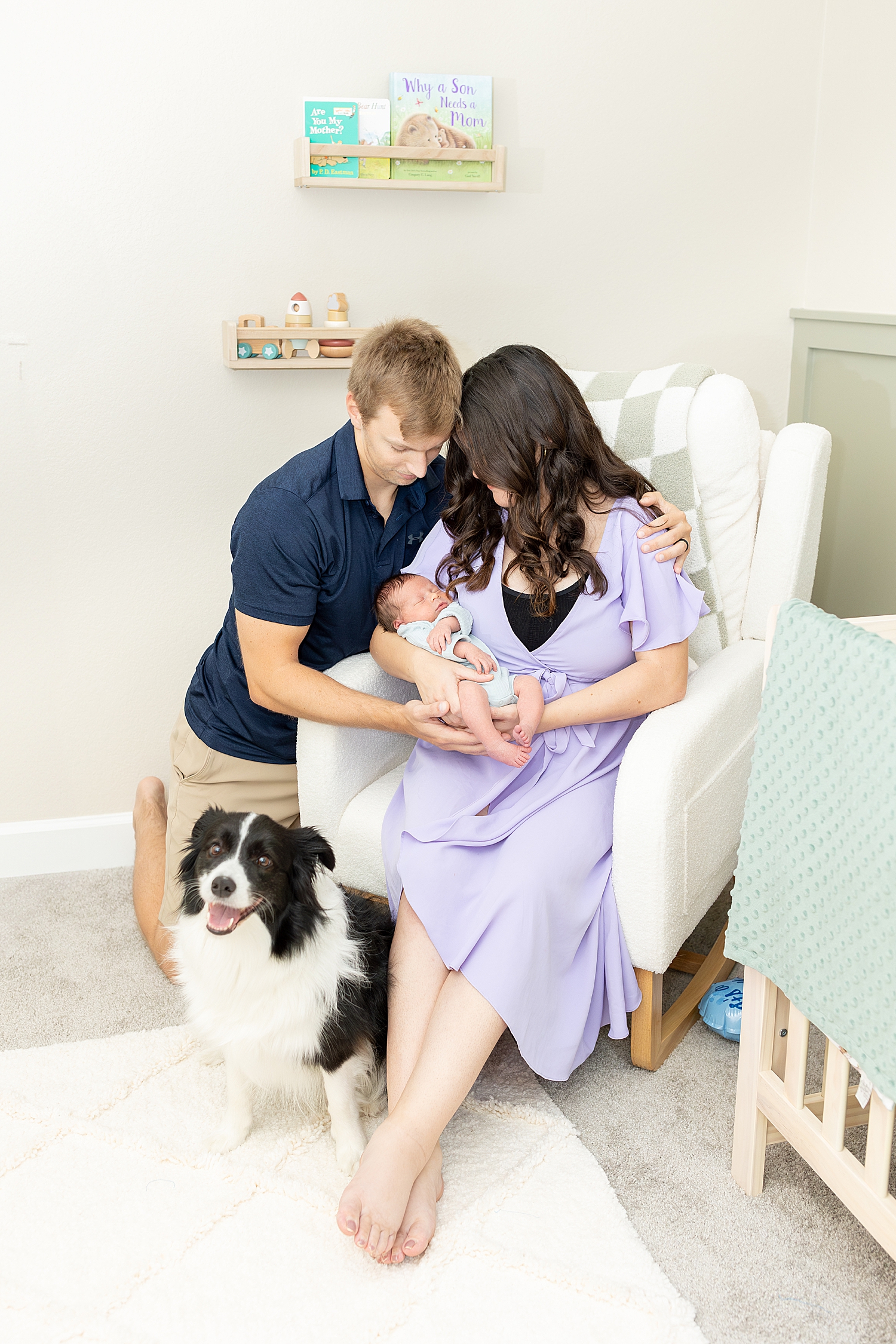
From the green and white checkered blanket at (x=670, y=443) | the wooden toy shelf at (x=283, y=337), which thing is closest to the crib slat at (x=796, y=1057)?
the green and white checkered blanket at (x=670, y=443)

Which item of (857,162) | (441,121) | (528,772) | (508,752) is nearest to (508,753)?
(508,752)

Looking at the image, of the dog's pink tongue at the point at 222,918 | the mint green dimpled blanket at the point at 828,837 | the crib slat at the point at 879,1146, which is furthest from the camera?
the dog's pink tongue at the point at 222,918

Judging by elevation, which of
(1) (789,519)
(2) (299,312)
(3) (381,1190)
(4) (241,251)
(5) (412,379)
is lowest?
(3) (381,1190)

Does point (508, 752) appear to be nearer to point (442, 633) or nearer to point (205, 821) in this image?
point (442, 633)

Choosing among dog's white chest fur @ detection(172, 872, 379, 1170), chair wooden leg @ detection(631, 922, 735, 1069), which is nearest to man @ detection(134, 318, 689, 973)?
dog's white chest fur @ detection(172, 872, 379, 1170)

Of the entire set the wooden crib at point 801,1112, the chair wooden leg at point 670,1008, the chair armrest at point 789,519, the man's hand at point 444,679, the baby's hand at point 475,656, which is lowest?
the chair wooden leg at point 670,1008

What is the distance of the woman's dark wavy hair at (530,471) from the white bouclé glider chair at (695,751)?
0.25 metres

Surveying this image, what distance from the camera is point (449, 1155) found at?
161 centimetres

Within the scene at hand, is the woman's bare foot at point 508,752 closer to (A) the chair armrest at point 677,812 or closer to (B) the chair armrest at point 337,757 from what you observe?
(A) the chair armrest at point 677,812

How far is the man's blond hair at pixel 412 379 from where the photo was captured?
163 centimetres

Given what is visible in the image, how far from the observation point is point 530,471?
5.56ft

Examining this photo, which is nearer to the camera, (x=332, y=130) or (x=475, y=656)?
(x=475, y=656)

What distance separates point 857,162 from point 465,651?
151 centimetres

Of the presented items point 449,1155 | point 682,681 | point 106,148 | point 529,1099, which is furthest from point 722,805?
point 106,148
